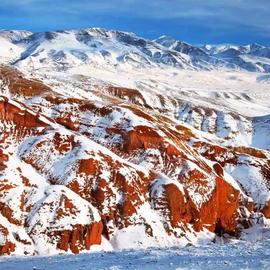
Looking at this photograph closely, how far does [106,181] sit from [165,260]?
208ft

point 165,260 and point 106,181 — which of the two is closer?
point 165,260

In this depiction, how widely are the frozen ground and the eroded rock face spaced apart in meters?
42.1

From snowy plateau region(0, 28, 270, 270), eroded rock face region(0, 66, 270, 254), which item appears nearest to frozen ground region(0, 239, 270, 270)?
snowy plateau region(0, 28, 270, 270)

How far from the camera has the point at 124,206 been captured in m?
96.1

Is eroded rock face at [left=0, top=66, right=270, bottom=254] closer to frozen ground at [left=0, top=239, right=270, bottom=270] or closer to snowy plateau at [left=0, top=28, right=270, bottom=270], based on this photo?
snowy plateau at [left=0, top=28, right=270, bottom=270]

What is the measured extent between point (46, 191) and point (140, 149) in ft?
95.6

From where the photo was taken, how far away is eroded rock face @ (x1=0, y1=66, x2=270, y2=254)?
8644cm

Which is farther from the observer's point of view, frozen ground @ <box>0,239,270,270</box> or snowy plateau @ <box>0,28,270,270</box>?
snowy plateau @ <box>0,28,270,270</box>

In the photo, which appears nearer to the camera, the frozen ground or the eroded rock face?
the frozen ground

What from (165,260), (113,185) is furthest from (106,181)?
(165,260)

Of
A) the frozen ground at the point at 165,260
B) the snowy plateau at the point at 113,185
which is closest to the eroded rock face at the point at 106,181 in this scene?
the snowy plateau at the point at 113,185

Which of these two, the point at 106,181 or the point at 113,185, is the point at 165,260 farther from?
the point at 113,185

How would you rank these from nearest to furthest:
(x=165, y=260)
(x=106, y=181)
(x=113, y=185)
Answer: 1. (x=165, y=260)
2. (x=106, y=181)
3. (x=113, y=185)

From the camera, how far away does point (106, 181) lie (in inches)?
3900
